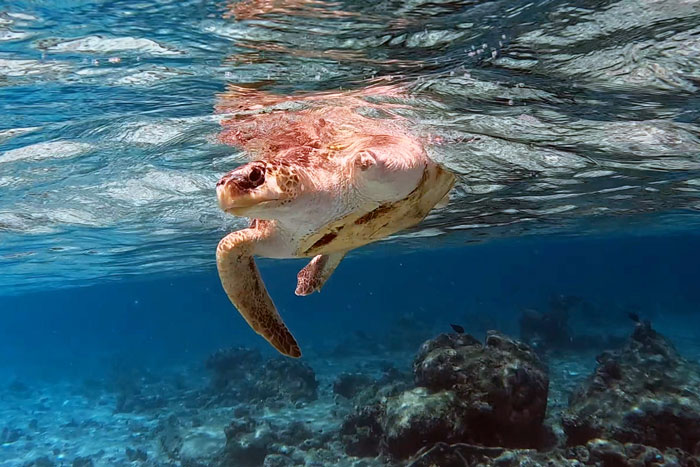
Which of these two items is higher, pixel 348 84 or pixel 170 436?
pixel 348 84

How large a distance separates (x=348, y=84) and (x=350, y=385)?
51.9ft

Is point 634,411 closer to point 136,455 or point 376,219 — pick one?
point 376,219

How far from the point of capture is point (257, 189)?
373cm

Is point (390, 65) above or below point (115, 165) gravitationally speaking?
above

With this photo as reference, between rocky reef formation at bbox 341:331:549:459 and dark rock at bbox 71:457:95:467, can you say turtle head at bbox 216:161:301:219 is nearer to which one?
rocky reef formation at bbox 341:331:549:459

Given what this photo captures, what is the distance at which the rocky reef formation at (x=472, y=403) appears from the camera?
32.6 feet

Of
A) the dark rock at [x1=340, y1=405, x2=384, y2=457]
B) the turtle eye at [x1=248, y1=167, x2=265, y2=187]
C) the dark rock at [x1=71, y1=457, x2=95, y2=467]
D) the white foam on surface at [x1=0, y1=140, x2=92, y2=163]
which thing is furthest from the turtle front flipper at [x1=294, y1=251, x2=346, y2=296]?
the dark rock at [x1=71, y1=457, x2=95, y2=467]

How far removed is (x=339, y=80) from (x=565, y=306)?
2704 cm

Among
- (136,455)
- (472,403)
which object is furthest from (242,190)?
(136,455)

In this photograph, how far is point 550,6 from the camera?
19.5 ft

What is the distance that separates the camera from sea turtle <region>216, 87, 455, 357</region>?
3.88 metres

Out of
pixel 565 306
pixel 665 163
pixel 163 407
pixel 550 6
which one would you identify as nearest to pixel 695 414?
pixel 665 163

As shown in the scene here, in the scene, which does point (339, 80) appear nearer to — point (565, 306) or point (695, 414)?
point (695, 414)

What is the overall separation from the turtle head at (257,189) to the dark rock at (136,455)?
1802cm
